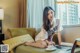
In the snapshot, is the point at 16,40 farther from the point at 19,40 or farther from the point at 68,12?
the point at 68,12

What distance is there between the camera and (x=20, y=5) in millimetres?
4848

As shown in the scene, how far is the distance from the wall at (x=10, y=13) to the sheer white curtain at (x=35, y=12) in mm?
418

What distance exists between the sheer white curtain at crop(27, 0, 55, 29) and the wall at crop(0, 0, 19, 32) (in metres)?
0.42

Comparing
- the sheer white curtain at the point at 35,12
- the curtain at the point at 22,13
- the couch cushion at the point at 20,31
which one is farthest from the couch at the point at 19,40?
the curtain at the point at 22,13

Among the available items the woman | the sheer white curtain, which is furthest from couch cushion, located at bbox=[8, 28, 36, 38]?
the sheer white curtain

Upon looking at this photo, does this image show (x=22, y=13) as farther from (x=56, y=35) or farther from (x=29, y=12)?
(x=56, y=35)

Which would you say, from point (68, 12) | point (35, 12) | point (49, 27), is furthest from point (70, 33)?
point (35, 12)

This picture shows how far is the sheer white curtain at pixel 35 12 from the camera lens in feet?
14.8

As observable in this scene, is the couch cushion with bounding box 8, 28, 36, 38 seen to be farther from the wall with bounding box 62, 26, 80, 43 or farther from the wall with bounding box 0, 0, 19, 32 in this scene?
the wall with bounding box 0, 0, 19, 32

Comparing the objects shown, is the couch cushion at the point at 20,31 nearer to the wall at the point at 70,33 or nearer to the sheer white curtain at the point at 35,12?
the sheer white curtain at the point at 35,12

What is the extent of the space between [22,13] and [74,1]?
142 cm

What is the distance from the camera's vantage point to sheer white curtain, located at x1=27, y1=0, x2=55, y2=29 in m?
4.52

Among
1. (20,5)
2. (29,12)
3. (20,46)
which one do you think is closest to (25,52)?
(20,46)

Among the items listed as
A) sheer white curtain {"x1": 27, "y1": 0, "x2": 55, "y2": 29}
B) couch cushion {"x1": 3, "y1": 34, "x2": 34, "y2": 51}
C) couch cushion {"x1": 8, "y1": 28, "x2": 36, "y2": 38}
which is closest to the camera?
couch cushion {"x1": 3, "y1": 34, "x2": 34, "y2": 51}
